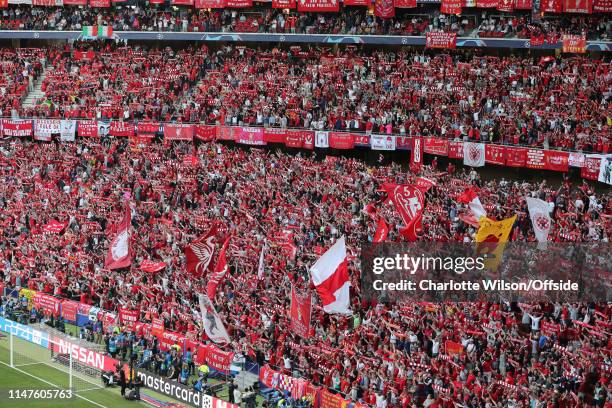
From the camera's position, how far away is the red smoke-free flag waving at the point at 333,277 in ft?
93.0

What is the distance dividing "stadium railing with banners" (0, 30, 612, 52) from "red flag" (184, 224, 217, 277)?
19.2 meters

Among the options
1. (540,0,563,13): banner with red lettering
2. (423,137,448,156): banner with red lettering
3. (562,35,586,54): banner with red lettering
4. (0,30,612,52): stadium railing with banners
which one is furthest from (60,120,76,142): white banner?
(562,35,586,54): banner with red lettering

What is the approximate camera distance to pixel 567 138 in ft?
132

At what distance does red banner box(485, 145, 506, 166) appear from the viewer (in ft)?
138

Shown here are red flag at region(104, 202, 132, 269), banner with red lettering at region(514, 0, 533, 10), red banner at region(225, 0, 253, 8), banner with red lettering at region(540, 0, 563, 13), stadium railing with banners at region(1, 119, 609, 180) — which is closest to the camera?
red flag at region(104, 202, 132, 269)

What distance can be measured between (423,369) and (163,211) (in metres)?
19.1

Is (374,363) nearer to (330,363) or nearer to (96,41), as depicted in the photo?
(330,363)

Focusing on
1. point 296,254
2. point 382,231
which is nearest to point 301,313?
point 382,231

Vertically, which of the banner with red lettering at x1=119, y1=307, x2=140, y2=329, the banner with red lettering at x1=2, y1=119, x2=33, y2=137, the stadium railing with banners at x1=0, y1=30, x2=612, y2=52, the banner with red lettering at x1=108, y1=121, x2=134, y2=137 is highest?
the stadium railing with banners at x1=0, y1=30, x2=612, y2=52

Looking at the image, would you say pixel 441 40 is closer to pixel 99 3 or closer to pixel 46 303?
pixel 99 3

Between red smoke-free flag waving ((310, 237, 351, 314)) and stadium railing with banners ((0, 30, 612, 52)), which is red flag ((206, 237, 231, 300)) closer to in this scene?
red smoke-free flag waving ((310, 237, 351, 314))

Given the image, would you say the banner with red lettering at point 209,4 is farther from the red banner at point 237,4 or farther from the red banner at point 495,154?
the red banner at point 495,154

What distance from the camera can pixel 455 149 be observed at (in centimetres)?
4347

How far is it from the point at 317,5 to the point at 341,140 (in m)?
9.64
